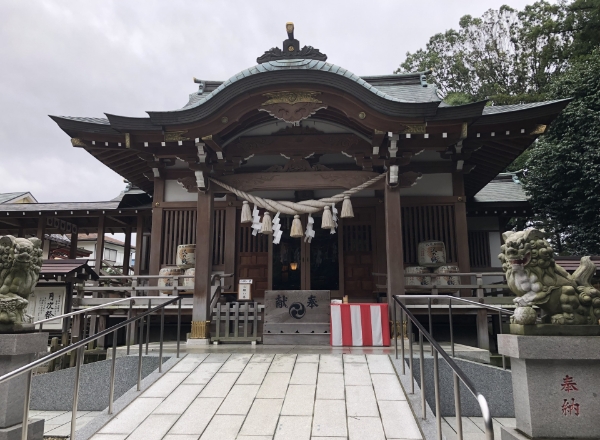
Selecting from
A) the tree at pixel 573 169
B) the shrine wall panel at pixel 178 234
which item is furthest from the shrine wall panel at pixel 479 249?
the shrine wall panel at pixel 178 234

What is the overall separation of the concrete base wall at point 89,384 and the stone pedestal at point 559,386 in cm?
462

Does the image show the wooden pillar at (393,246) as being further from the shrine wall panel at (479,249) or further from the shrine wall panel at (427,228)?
the shrine wall panel at (479,249)

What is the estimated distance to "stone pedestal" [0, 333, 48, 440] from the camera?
11.1 feet

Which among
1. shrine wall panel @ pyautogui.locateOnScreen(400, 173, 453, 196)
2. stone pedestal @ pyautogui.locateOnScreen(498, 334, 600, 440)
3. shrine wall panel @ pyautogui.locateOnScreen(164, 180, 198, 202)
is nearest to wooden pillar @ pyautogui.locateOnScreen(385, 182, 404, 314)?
shrine wall panel @ pyautogui.locateOnScreen(400, 173, 453, 196)

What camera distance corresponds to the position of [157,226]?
9500mm

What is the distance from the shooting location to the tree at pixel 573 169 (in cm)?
1165

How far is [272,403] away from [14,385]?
236cm

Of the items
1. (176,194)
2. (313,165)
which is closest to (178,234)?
(176,194)

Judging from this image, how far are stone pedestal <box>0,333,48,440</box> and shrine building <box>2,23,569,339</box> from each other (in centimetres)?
364

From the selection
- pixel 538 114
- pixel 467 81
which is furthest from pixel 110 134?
pixel 467 81

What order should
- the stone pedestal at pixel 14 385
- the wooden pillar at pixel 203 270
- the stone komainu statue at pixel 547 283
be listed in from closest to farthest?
the stone komainu statue at pixel 547 283
the stone pedestal at pixel 14 385
the wooden pillar at pixel 203 270

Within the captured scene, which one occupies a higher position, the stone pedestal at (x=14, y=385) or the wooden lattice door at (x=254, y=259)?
the wooden lattice door at (x=254, y=259)

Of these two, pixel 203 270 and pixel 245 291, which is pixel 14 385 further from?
pixel 245 291

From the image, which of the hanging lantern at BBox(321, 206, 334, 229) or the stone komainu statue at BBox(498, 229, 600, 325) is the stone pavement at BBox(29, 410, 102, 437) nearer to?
the hanging lantern at BBox(321, 206, 334, 229)
